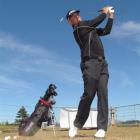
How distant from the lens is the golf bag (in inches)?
320

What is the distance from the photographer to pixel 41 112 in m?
8.20

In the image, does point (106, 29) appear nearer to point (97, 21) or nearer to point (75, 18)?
point (97, 21)

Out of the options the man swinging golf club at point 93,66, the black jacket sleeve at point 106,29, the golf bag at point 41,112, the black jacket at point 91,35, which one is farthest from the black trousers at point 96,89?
the golf bag at point 41,112

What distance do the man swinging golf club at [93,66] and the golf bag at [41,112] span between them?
1.76 meters

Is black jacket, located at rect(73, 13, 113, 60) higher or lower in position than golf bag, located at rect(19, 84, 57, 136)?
higher

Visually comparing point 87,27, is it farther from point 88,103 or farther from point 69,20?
point 88,103

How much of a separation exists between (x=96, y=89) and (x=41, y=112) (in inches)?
85.0

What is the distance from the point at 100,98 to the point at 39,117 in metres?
2.21

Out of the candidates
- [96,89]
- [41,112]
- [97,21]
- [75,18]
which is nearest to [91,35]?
[97,21]

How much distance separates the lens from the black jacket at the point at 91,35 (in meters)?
6.39

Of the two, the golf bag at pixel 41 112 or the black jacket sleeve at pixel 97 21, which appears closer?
the black jacket sleeve at pixel 97 21

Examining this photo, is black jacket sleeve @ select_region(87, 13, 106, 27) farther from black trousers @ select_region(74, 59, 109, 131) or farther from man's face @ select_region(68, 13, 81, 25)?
black trousers @ select_region(74, 59, 109, 131)

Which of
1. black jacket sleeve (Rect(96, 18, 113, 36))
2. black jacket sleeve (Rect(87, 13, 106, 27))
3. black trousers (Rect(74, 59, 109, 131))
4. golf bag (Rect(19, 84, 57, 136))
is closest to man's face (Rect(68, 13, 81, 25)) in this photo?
black jacket sleeve (Rect(87, 13, 106, 27))

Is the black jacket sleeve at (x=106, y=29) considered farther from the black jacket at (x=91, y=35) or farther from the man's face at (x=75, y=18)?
the man's face at (x=75, y=18)
